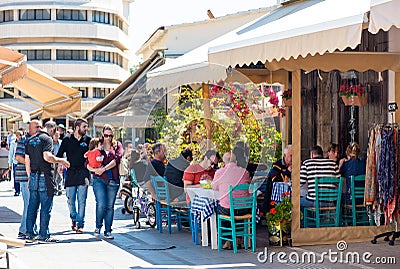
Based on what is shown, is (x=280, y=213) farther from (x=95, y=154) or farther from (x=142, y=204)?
(x=142, y=204)

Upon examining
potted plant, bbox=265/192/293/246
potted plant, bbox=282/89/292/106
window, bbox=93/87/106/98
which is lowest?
potted plant, bbox=265/192/293/246

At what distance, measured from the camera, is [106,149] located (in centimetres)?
1380

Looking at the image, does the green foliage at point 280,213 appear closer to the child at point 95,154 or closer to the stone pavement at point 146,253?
the stone pavement at point 146,253

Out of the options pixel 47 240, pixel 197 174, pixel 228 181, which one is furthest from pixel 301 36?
pixel 47 240

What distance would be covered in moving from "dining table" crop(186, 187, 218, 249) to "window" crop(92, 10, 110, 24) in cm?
7325

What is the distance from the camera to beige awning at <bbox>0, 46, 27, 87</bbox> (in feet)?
46.6

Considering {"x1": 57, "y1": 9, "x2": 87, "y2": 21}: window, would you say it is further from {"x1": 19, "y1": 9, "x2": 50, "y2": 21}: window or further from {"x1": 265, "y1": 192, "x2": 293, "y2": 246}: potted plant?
{"x1": 265, "y1": 192, "x2": 293, "y2": 246}: potted plant

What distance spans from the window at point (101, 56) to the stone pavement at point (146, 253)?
69333 millimetres

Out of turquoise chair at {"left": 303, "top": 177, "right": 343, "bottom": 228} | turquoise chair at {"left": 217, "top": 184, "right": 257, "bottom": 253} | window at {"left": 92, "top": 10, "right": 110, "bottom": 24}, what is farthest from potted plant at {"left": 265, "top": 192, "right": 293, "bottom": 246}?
window at {"left": 92, "top": 10, "right": 110, "bottom": 24}

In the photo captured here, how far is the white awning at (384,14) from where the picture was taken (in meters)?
8.06

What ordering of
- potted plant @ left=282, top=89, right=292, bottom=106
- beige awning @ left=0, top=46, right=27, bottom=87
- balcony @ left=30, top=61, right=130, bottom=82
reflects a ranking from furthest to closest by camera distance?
balcony @ left=30, top=61, right=130, bottom=82, potted plant @ left=282, top=89, right=292, bottom=106, beige awning @ left=0, top=46, right=27, bottom=87

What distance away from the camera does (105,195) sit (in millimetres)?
13719

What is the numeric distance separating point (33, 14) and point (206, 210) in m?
73.2

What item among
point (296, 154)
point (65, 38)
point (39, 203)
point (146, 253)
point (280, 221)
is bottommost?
point (146, 253)
